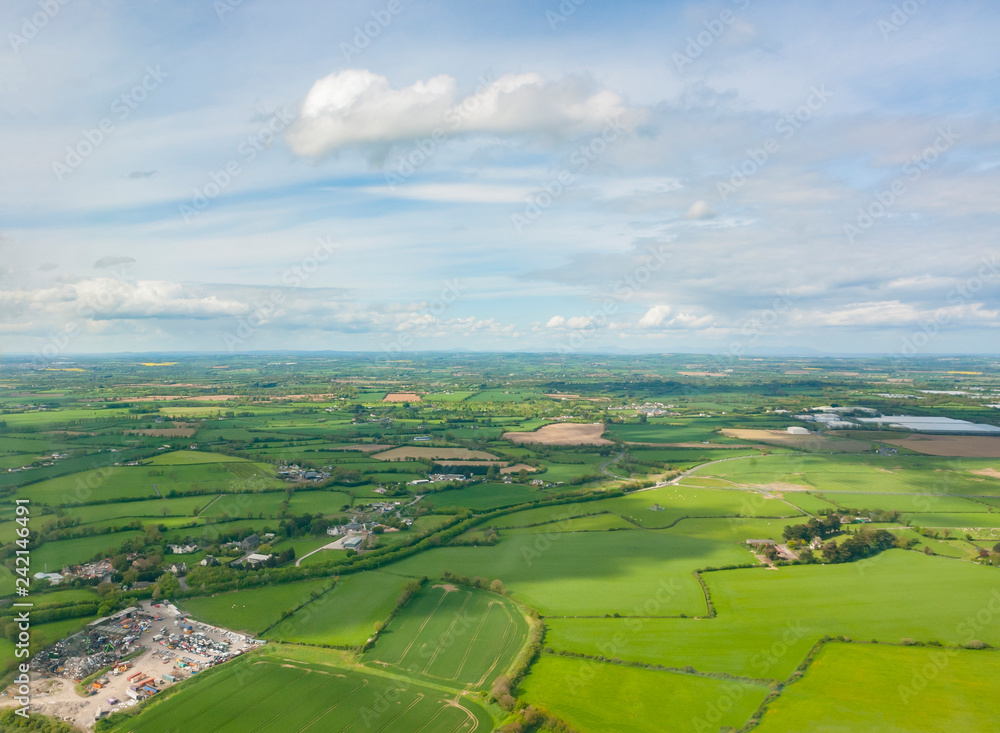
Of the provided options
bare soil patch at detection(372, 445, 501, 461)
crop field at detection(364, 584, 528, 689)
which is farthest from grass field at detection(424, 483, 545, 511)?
crop field at detection(364, 584, 528, 689)

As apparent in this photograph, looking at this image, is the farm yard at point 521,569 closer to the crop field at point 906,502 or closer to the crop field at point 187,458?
the crop field at point 906,502

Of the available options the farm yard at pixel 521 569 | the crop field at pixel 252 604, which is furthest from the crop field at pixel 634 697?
the crop field at pixel 252 604

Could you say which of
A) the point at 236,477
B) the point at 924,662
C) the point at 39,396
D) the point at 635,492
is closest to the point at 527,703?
the point at 924,662

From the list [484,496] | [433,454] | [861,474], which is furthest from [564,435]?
[861,474]

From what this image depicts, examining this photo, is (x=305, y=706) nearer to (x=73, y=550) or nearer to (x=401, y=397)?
(x=73, y=550)

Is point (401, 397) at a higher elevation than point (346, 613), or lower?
higher

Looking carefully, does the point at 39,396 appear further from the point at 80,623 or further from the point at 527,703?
the point at 527,703
